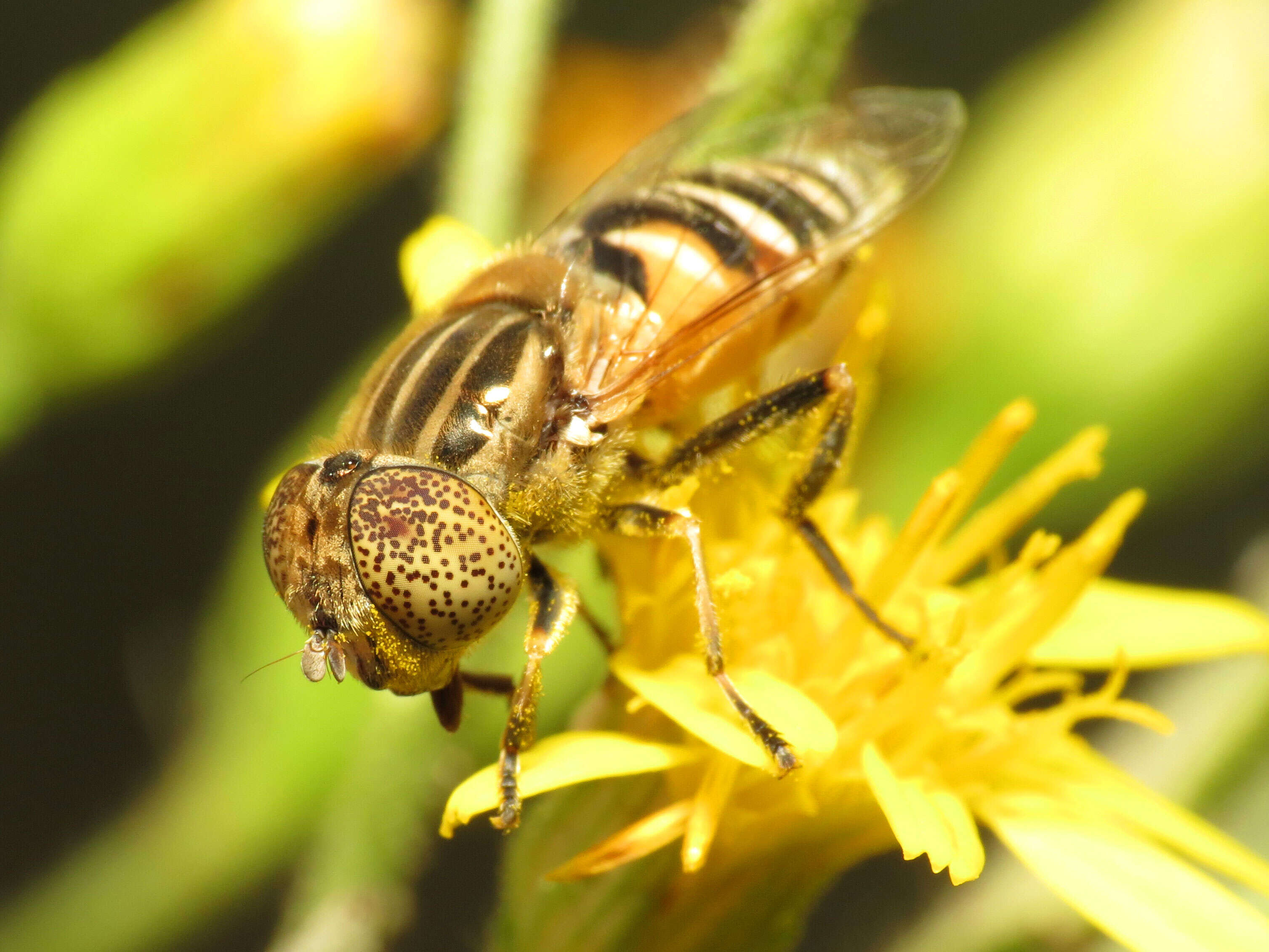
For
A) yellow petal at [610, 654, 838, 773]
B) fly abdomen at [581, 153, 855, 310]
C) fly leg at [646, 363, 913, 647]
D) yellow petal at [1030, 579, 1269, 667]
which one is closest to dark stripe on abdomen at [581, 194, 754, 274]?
fly abdomen at [581, 153, 855, 310]

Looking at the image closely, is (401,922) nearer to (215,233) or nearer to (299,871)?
(299,871)

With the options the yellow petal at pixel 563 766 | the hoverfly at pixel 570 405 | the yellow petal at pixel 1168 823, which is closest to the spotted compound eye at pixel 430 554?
the hoverfly at pixel 570 405

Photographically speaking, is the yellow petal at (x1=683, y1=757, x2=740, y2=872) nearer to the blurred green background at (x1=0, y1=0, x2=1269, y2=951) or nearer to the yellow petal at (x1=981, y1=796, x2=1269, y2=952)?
the yellow petal at (x1=981, y1=796, x2=1269, y2=952)

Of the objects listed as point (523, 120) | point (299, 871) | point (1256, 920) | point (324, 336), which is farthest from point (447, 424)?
point (324, 336)

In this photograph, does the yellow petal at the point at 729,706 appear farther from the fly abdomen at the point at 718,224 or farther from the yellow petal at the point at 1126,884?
the fly abdomen at the point at 718,224

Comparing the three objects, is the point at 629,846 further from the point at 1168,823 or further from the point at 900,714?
the point at 1168,823

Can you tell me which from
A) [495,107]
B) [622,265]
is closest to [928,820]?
[622,265]
